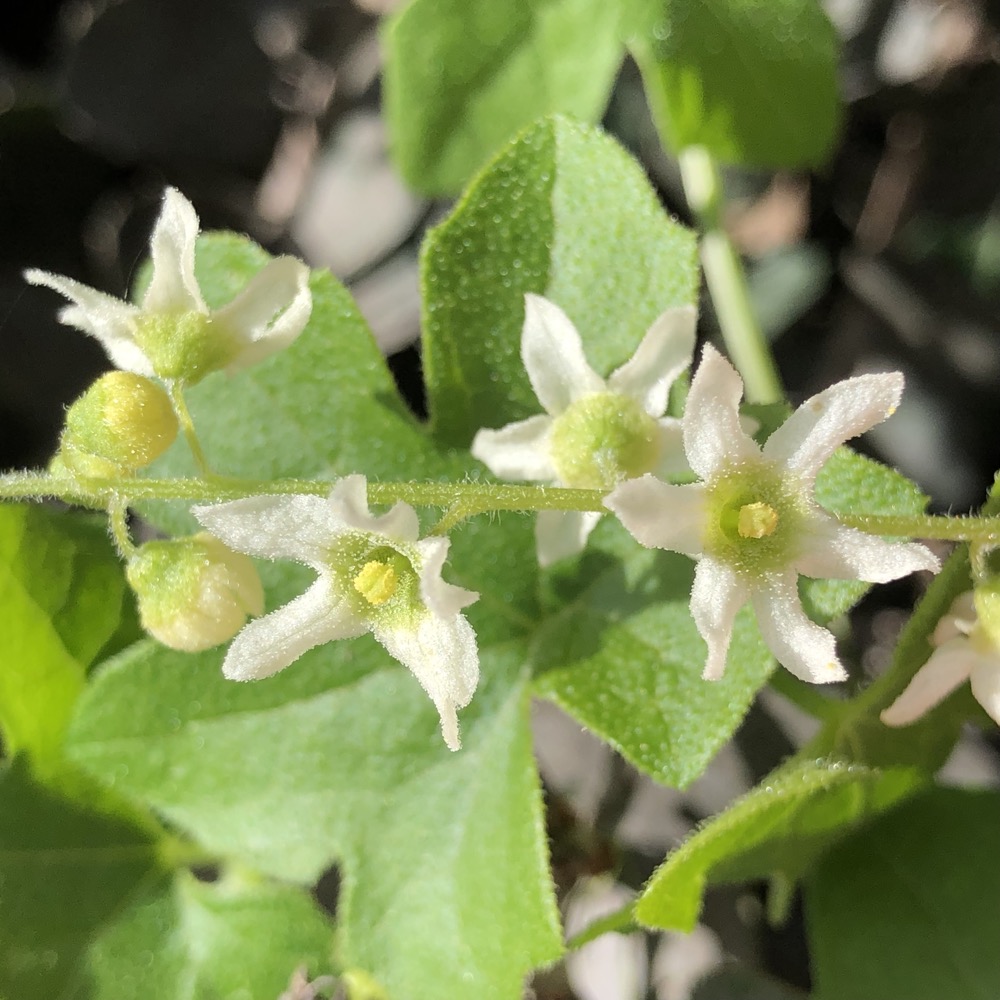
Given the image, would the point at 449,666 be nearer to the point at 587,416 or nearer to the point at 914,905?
the point at 587,416

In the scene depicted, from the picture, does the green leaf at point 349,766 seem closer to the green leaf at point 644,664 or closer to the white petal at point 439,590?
the green leaf at point 644,664

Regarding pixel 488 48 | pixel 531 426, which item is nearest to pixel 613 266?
pixel 531 426

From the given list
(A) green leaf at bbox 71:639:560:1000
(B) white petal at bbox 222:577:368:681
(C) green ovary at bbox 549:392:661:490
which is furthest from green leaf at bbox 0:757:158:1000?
(C) green ovary at bbox 549:392:661:490

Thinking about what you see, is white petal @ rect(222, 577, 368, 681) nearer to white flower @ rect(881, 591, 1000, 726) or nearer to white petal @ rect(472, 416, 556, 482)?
white petal @ rect(472, 416, 556, 482)

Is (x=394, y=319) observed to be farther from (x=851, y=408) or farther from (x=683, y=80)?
(x=851, y=408)

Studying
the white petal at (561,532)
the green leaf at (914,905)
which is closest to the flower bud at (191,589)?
the white petal at (561,532)

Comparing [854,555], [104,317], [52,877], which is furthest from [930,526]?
[52,877]

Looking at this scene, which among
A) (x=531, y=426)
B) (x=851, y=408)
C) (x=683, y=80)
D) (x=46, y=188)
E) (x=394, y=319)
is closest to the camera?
(x=851, y=408)
